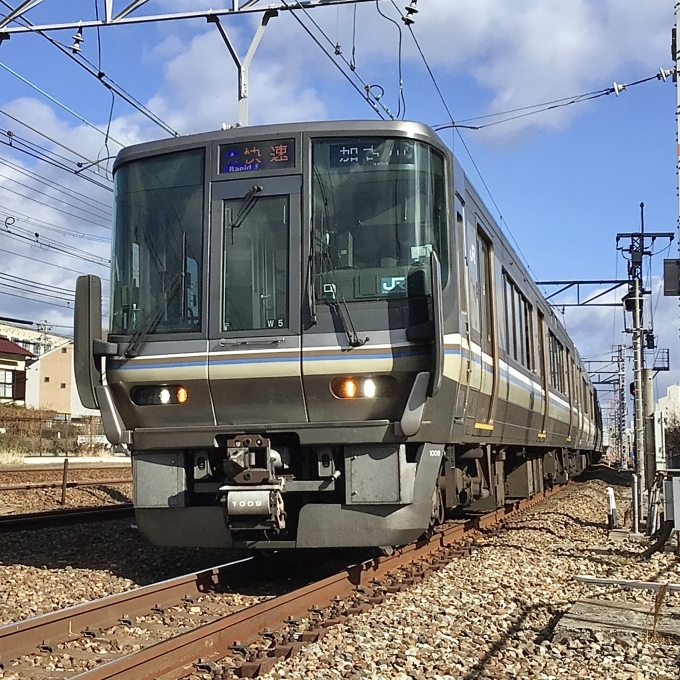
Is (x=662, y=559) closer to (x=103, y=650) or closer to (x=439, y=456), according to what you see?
(x=439, y=456)

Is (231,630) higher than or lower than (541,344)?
lower

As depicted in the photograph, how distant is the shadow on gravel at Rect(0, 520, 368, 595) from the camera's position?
23.9 feet

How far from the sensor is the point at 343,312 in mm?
6391

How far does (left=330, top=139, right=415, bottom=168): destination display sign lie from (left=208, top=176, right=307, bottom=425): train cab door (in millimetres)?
356

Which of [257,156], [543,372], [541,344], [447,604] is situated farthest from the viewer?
[541,344]

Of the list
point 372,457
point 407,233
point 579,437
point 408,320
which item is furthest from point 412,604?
point 579,437

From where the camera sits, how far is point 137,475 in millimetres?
6828

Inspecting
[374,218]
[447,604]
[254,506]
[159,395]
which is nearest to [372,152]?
[374,218]

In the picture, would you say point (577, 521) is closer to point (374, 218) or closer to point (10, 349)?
point (374, 218)

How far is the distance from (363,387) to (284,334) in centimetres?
66

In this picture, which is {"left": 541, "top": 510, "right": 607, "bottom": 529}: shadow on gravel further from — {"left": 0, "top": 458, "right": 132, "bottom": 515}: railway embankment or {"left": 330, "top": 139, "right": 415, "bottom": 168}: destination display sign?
{"left": 330, "top": 139, "right": 415, "bottom": 168}: destination display sign

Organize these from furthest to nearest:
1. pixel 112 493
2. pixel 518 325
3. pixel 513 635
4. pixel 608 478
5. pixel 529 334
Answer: pixel 608 478, pixel 112 493, pixel 529 334, pixel 518 325, pixel 513 635

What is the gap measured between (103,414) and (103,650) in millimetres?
2195

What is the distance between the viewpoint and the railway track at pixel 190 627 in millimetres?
4516
